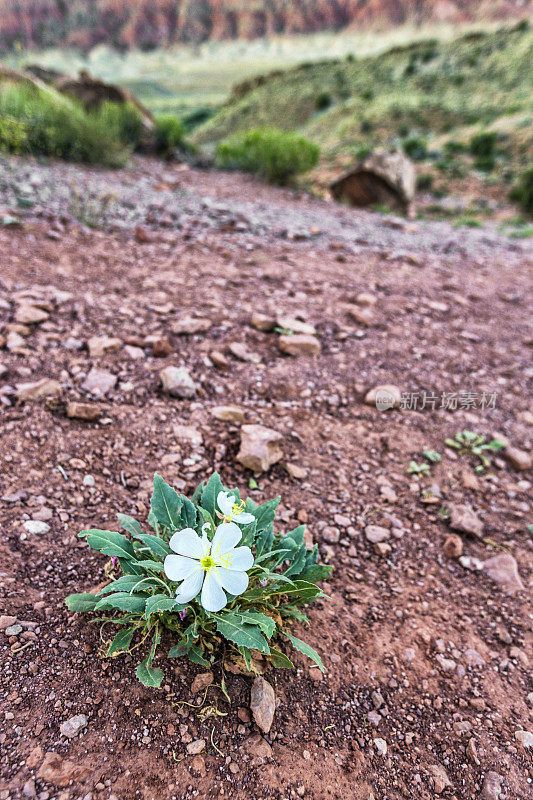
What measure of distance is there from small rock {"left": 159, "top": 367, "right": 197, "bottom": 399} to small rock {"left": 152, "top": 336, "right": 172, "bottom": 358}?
Answer: 0.21 meters

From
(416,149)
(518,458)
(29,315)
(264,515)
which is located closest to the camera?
(264,515)

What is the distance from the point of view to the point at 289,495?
208 centimetres

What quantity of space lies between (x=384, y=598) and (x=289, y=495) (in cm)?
57

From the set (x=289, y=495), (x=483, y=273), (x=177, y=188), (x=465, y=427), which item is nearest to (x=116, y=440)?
(x=289, y=495)

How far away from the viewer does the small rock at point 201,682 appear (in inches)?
50.9

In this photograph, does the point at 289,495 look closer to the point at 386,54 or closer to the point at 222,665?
the point at 222,665

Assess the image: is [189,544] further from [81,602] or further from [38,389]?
[38,389]

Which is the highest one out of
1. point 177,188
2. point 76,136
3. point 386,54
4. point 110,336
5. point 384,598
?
point 386,54

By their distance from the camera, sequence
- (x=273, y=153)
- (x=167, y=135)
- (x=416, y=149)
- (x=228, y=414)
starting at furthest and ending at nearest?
1. (x=416, y=149)
2. (x=167, y=135)
3. (x=273, y=153)
4. (x=228, y=414)

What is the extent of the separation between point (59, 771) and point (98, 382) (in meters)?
1.67

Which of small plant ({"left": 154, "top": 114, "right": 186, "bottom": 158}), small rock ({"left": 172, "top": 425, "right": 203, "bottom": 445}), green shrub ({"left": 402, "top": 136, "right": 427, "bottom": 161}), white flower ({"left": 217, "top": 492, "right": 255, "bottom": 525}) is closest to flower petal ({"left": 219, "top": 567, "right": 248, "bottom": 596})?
white flower ({"left": 217, "top": 492, "right": 255, "bottom": 525})

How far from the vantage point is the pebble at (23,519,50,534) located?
1.64m

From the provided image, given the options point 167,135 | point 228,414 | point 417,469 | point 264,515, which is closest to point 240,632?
point 264,515

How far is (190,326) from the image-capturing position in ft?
9.65
